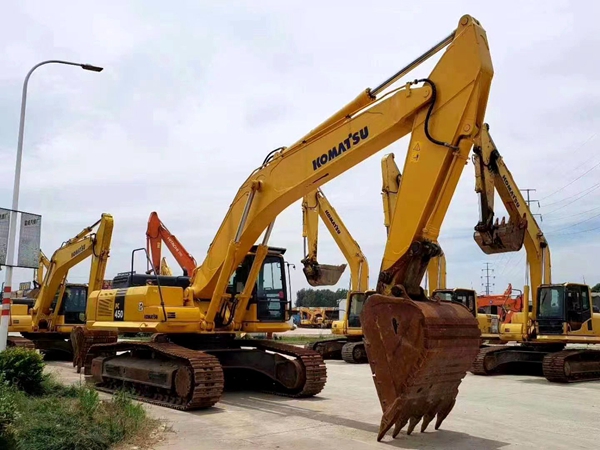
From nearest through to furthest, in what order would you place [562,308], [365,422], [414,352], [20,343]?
1. [414,352]
2. [365,422]
3. [562,308]
4. [20,343]

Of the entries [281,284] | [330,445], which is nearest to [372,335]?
[330,445]

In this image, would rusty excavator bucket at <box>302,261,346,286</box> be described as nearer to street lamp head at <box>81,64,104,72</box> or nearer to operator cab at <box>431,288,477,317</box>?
operator cab at <box>431,288,477,317</box>

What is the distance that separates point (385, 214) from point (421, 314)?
574 inches

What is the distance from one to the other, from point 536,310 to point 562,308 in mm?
711

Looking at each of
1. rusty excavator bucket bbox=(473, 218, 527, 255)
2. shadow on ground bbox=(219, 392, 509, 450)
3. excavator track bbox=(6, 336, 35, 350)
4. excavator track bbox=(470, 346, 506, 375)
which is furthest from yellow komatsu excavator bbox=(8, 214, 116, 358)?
excavator track bbox=(470, 346, 506, 375)

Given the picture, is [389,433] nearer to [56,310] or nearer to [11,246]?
[11,246]

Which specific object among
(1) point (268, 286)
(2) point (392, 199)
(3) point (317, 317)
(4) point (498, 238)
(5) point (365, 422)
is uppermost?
(2) point (392, 199)

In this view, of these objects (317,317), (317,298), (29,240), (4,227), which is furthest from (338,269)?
(317,298)

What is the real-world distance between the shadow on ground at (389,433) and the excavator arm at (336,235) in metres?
10.6

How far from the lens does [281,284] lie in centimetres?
1288

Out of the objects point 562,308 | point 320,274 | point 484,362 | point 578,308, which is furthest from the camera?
point 320,274

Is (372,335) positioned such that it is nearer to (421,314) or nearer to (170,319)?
(421,314)

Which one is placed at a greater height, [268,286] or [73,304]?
[268,286]

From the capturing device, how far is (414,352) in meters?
7.24
